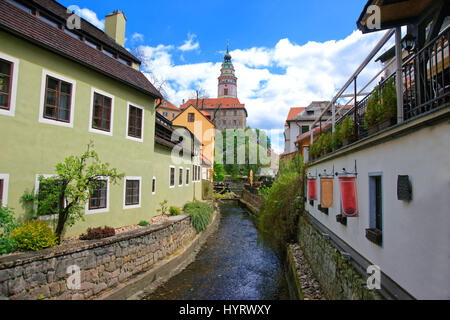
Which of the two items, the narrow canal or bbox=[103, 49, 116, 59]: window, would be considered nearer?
the narrow canal

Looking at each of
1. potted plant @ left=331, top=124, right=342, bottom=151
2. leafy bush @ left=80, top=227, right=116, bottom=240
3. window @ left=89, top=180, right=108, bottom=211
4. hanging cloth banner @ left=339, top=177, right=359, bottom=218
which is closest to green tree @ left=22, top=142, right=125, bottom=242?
leafy bush @ left=80, top=227, right=116, bottom=240

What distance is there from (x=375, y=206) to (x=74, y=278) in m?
6.93

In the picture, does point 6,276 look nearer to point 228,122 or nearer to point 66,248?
point 66,248

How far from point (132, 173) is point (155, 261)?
354 cm

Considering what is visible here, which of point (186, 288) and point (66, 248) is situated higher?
point (66, 248)

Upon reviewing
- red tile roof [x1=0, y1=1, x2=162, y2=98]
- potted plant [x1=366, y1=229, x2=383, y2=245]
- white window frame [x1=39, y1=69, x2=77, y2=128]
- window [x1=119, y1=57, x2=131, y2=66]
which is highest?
window [x1=119, y1=57, x2=131, y2=66]

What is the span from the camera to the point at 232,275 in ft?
34.2

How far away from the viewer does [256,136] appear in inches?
2527

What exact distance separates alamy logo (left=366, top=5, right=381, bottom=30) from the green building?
783cm

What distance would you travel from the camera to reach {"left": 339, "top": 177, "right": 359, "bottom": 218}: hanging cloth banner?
4930 mm

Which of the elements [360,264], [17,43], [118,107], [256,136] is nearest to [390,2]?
[360,264]

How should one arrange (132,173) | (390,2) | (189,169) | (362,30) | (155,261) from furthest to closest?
(189,169), (132,173), (155,261), (362,30), (390,2)

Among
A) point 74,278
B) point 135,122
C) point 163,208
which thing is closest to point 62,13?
point 135,122

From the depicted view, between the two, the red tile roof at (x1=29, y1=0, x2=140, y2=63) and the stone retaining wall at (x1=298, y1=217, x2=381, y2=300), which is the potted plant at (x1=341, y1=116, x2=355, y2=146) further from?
the red tile roof at (x1=29, y1=0, x2=140, y2=63)
